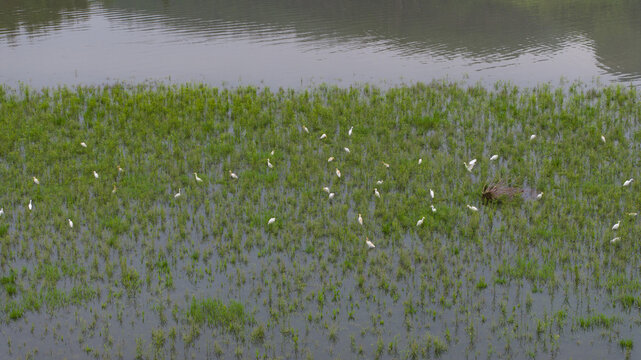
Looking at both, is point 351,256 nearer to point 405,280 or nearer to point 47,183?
point 405,280

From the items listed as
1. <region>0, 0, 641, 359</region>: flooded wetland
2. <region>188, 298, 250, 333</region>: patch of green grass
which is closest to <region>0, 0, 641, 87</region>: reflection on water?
<region>0, 0, 641, 359</region>: flooded wetland

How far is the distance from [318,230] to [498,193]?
409cm

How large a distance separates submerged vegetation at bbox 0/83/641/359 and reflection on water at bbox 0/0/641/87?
7353 millimetres

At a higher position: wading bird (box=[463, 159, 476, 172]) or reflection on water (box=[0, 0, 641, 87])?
reflection on water (box=[0, 0, 641, 87])

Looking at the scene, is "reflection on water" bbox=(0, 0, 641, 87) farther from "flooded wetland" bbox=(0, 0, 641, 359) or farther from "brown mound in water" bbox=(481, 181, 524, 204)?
A: "brown mound in water" bbox=(481, 181, 524, 204)

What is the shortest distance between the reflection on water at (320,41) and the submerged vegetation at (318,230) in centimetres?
735

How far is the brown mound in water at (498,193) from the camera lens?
46.8 feet

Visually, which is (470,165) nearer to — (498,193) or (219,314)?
(498,193)

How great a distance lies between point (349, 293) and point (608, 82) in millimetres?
18727

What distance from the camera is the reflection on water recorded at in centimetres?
2853

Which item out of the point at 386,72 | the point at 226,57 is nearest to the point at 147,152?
the point at 386,72

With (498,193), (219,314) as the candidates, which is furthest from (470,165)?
(219,314)

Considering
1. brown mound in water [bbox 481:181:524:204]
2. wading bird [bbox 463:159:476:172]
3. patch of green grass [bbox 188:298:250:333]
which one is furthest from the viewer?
wading bird [bbox 463:159:476:172]

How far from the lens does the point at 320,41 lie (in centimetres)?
3816
